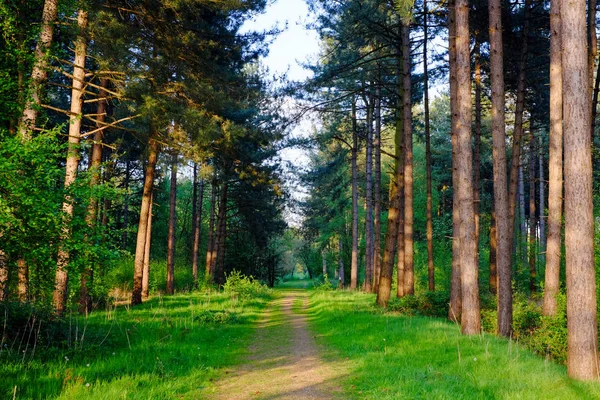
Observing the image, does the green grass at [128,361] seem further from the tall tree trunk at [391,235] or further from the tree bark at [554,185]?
the tree bark at [554,185]

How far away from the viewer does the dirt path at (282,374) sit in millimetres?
5840

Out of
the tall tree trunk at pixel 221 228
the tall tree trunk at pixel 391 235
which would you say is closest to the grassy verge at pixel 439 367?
the tall tree trunk at pixel 391 235

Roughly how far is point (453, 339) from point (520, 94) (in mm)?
10878

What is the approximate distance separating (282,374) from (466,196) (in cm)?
562

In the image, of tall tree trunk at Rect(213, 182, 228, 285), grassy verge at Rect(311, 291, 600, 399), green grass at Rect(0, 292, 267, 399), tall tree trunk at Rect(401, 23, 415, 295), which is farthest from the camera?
tall tree trunk at Rect(213, 182, 228, 285)

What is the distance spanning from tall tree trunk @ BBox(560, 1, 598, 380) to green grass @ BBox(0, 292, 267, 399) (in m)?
5.81

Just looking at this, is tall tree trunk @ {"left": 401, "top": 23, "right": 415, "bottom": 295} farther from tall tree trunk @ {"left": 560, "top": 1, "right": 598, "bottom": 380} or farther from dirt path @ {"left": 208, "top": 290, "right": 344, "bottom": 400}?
tall tree trunk @ {"left": 560, "top": 1, "right": 598, "bottom": 380}

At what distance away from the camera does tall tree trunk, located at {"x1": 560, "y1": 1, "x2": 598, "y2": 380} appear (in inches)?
247

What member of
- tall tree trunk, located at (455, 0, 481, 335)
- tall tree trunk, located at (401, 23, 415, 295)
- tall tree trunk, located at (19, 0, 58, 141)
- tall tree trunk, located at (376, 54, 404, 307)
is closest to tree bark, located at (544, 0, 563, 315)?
tall tree trunk, located at (455, 0, 481, 335)

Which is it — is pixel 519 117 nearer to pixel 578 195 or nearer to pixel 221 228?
pixel 578 195

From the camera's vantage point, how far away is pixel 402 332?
9.48 metres

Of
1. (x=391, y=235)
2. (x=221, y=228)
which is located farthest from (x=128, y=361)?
(x=221, y=228)

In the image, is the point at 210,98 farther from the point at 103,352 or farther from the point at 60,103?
the point at 60,103

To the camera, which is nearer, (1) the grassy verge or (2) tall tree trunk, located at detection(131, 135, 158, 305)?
(1) the grassy verge
